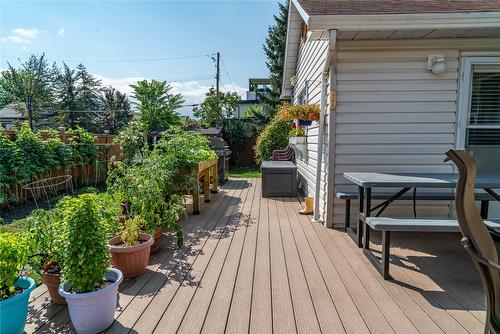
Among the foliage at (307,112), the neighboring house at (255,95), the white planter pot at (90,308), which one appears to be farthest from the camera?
the neighboring house at (255,95)

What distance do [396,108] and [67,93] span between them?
33748mm

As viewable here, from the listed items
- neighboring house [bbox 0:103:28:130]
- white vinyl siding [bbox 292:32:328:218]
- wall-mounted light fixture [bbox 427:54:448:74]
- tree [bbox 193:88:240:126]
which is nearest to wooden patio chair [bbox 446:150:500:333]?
white vinyl siding [bbox 292:32:328:218]

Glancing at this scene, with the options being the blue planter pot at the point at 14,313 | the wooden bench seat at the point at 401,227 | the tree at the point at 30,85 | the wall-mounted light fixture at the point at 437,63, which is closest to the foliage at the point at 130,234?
the blue planter pot at the point at 14,313

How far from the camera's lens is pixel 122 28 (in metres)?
6.90

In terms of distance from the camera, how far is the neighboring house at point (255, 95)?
16.1 meters

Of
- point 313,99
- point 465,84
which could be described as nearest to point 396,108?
point 465,84

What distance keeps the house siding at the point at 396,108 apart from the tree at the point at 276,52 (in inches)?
441

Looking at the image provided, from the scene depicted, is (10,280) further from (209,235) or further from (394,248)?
(394,248)

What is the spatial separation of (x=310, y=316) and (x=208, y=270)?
1.09 metres

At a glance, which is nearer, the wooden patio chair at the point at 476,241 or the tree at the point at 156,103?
the wooden patio chair at the point at 476,241

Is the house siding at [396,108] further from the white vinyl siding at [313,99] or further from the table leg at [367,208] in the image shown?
the table leg at [367,208]

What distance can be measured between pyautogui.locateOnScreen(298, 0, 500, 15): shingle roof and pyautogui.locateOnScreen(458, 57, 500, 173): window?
630mm

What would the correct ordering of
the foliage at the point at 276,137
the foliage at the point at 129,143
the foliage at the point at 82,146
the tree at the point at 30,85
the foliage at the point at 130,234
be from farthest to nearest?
the tree at the point at 30,85
the foliage at the point at 276,137
the foliage at the point at 129,143
the foliage at the point at 82,146
the foliage at the point at 130,234

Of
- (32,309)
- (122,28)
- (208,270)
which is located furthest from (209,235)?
(122,28)
